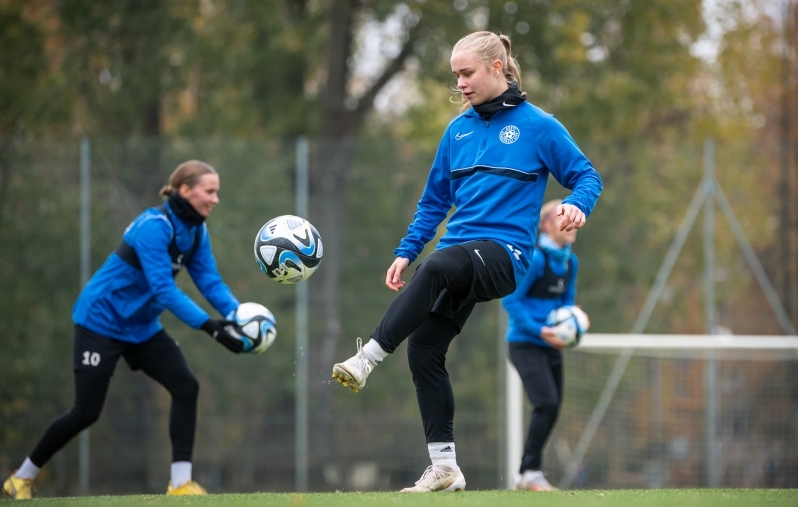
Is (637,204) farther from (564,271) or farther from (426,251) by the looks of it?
(564,271)

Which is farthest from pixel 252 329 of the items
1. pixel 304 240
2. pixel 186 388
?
pixel 304 240

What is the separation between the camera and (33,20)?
1426 cm

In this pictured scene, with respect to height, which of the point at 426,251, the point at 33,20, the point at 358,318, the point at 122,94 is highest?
the point at 33,20

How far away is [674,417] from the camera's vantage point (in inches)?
432

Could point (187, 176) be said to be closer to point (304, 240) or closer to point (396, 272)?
point (304, 240)

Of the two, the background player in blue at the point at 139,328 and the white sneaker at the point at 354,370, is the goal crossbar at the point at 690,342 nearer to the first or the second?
the background player in blue at the point at 139,328

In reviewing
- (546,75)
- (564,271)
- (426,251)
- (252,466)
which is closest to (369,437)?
(252,466)

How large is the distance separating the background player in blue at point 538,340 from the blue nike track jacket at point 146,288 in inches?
77.4

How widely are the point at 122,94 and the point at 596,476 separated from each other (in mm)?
8319

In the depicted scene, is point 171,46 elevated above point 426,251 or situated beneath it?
elevated above

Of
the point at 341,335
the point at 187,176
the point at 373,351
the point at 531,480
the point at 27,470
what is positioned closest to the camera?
the point at 373,351

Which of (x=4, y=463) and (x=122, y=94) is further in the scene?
(x=122, y=94)

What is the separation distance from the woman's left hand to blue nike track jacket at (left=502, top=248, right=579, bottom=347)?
2.25m

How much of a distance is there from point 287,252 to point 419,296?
3.43 feet
